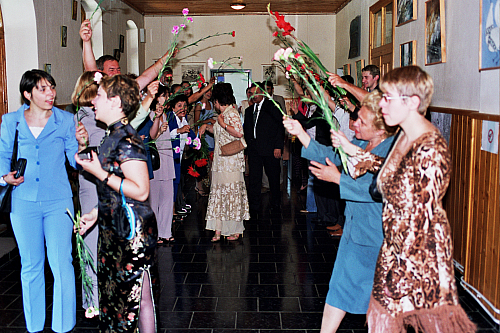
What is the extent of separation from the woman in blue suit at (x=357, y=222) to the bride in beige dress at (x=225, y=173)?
281cm

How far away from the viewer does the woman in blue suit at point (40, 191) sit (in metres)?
3.21

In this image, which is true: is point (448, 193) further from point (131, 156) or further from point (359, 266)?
point (131, 156)

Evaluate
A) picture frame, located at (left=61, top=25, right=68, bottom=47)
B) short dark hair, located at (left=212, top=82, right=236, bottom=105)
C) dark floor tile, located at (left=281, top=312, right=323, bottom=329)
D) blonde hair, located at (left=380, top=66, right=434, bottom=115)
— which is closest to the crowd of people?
blonde hair, located at (left=380, top=66, right=434, bottom=115)

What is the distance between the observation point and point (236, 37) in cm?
1280

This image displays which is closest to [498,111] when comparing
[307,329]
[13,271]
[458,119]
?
[458,119]

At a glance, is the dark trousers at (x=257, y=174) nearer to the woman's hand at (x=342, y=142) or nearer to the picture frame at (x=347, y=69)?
the picture frame at (x=347, y=69)

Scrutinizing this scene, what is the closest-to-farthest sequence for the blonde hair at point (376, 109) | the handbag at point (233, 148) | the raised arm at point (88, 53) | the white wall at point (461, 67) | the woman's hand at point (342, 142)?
the woman's hand at point (342, 142)
the blonde hair at point (376, 109)
the white wall at point (461, 67)
the raised arm at point (88, 53)
the handbag at point (233, 148)

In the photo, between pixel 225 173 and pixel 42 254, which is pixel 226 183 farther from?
pixel 42 254

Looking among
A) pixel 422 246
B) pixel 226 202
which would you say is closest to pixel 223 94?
pixel 226 202

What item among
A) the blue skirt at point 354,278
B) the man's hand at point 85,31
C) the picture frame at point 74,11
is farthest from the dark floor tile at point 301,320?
the picture frame at point 74,11

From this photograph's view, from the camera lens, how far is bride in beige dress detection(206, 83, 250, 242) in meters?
5.61

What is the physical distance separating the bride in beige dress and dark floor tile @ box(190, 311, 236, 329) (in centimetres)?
204

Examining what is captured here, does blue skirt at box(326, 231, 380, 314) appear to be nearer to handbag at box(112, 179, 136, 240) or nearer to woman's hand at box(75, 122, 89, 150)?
handbag at box(112, 179, 136, 240)

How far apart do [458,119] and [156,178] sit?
328cm
